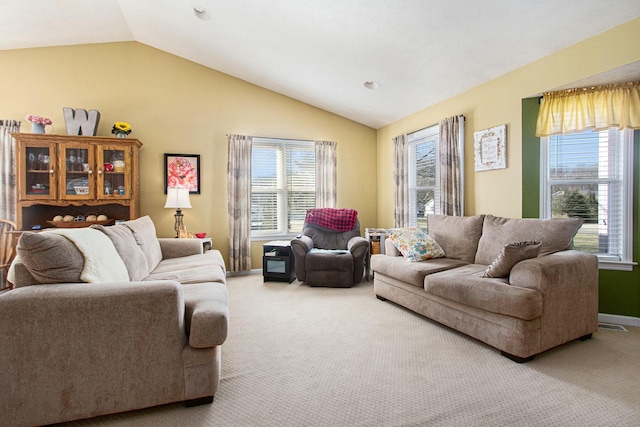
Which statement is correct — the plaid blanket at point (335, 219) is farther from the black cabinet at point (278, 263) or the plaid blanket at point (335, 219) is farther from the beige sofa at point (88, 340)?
the beige sofa at point (88, 340)

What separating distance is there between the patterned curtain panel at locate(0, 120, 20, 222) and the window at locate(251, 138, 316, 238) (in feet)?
9.70

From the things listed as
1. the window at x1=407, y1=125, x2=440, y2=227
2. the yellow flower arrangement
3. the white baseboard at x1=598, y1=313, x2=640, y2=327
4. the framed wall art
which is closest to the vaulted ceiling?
the window at x1=407, y1=125, x2=440, y2=227

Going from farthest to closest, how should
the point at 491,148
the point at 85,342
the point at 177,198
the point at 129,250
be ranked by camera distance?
the point at 177,198, the point at 491,148, the point at 129,250, the point at 85,342

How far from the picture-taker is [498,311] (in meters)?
2.16

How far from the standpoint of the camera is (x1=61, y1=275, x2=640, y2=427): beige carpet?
61.2 inches

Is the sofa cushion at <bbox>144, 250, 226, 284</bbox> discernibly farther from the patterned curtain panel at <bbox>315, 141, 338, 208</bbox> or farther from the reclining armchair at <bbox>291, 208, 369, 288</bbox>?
the patterned curtain panel at <bbox>315, 141, 338, 208</bbox>

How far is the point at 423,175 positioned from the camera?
15.1ft

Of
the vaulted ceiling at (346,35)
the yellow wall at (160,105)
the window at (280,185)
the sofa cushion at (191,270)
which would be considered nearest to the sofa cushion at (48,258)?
the sofa cushion at (191,270)

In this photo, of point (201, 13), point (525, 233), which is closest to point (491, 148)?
point (525, 233)

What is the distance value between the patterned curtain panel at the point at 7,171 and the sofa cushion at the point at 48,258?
3249 mm

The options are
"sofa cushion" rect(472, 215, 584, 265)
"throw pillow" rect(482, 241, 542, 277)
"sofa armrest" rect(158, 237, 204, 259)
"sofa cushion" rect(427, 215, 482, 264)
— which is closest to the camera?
"throw pillow" rect(482, 241, 542, 277)

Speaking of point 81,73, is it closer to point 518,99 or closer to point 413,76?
point 413,76

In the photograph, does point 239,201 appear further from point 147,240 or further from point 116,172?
point 147,240

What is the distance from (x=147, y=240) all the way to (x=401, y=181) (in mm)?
3522
